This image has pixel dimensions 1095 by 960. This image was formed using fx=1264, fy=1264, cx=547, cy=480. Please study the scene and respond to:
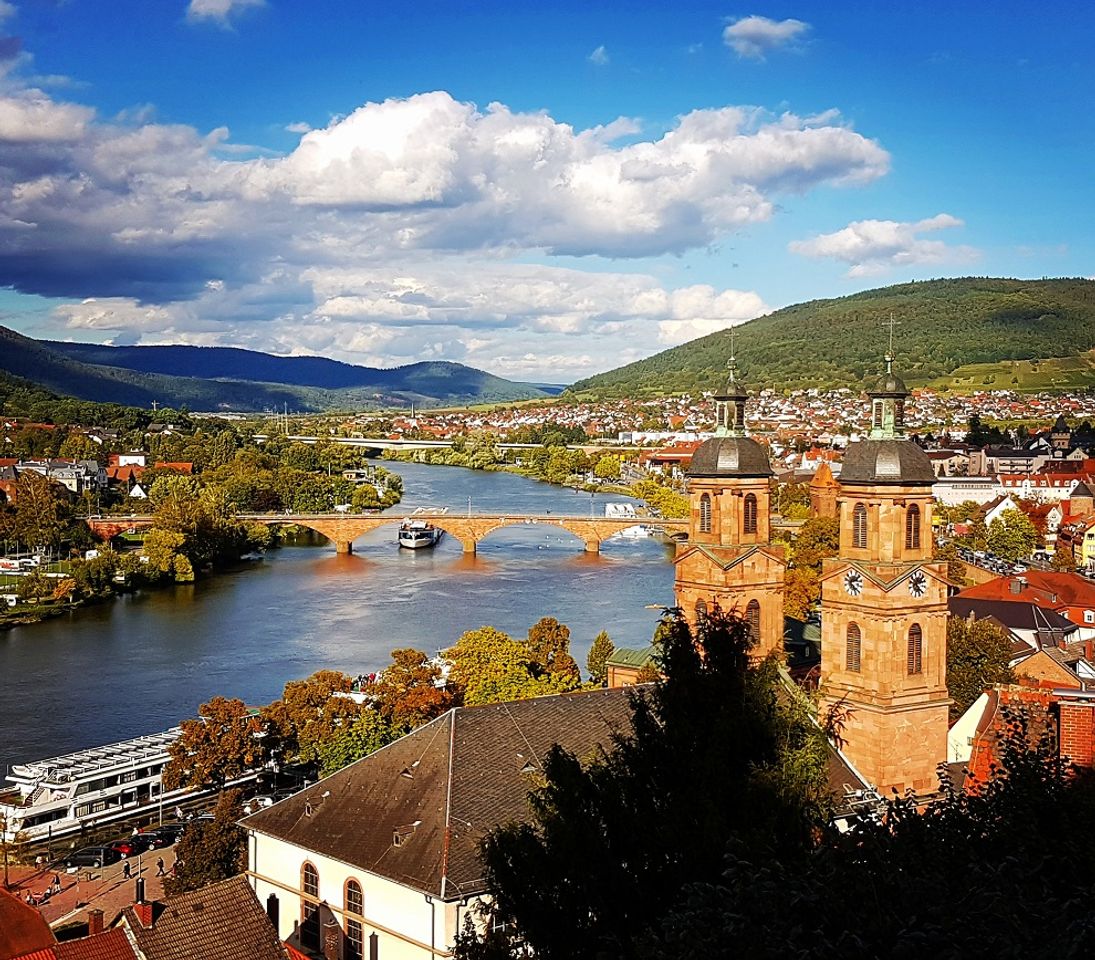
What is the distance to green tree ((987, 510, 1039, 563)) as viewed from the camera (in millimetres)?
54562

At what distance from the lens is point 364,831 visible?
14.9 m

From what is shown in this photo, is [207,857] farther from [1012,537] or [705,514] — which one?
[1012,537]

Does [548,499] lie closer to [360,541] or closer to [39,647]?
[360,541]

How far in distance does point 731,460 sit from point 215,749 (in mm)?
10883

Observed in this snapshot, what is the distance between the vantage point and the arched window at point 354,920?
1455 centimetres

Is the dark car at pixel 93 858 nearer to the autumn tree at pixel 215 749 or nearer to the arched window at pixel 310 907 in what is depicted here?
the autumn tree at pixel 215 749

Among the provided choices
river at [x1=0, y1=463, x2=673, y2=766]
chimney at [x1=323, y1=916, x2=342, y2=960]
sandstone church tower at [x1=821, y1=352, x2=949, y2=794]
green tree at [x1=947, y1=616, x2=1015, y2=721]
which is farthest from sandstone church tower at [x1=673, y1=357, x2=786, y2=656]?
river at [x1=0, y1=463, x2=673, y2=766]

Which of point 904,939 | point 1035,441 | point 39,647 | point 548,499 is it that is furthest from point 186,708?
point 1035,441

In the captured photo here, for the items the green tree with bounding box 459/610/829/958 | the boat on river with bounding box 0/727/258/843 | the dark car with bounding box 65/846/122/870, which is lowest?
the dark car with bounding box 65/846/122/870

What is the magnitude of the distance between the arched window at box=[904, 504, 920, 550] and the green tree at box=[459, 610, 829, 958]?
860cm

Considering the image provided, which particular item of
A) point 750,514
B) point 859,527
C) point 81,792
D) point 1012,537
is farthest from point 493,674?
point 1012,537

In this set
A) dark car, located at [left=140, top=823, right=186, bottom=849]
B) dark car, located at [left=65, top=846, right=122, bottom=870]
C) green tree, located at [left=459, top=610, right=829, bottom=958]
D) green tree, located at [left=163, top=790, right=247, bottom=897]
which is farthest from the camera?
dark car, located at [left=140, top=823, right=186, bottom=849]

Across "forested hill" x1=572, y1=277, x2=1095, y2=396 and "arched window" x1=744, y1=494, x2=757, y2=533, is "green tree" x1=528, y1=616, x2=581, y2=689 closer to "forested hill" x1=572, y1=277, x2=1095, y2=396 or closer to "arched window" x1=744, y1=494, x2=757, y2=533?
"arched window" x1=744, y1=494, x2=757, y2=533

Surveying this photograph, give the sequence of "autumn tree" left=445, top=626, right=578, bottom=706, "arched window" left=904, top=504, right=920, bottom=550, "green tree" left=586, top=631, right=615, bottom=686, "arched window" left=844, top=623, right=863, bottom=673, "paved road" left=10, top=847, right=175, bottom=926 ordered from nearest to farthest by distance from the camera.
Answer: "paved road" left=10, top=847, right=175, bottom=926
"arched window" left=904, top=504, right=920, bottom=550
"arched window" left=844, top=623, right=863, bottom=673
"autumn tree" left=445, top=626, right=578, bottom=706
"green tree" left=586, top=631, right=615, bottom=686
